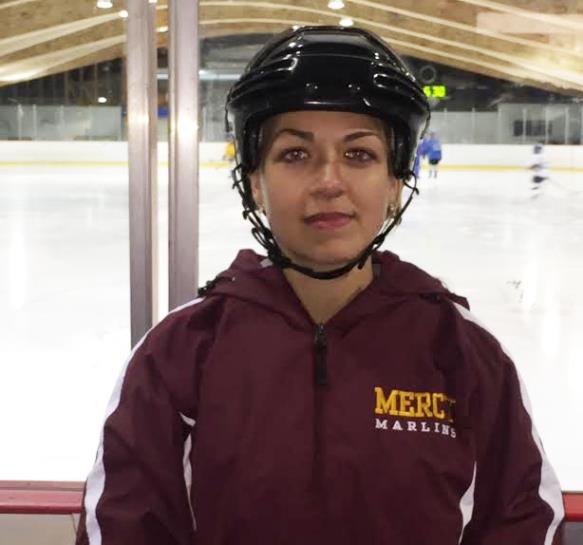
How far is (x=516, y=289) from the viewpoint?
11.9 feet

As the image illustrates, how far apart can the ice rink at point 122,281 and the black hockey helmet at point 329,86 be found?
37.7 inches

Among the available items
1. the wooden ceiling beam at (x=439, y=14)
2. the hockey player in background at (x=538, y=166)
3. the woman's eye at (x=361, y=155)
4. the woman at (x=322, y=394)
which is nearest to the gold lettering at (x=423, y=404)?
the woman at (x=322, y=394)

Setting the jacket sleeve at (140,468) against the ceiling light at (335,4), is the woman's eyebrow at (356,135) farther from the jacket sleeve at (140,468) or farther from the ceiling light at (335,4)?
the ceiling light at (335,4)

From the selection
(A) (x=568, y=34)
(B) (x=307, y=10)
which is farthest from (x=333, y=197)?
(A) (x=568, y=34)

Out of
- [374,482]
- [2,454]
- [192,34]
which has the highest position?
[192,34]

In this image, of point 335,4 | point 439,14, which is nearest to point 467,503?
point 335,4

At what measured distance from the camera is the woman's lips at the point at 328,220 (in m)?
0.81

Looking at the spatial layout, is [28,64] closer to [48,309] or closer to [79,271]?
[48,309]

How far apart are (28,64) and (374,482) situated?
2410 millimetres

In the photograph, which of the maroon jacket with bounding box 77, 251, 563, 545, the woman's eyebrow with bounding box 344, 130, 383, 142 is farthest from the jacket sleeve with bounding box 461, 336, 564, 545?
the woman's eyebrow with bounding box 344, 130, 383, 142

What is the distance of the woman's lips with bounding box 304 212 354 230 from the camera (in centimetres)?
81

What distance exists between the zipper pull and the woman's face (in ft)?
0.23

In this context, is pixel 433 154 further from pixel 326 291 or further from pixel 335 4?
pixel 326 291

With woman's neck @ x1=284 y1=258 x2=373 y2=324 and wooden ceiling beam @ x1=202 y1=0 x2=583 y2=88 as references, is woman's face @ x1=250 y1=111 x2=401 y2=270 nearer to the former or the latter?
woman's neck @ x1=284 y1=258 x2=373 y2=324
